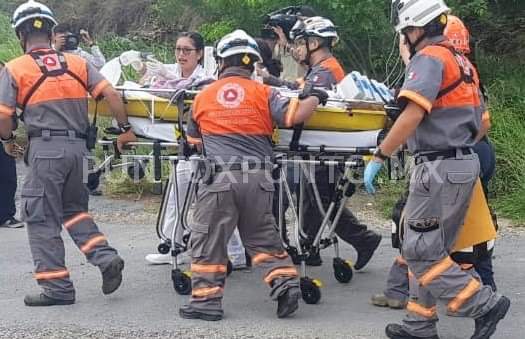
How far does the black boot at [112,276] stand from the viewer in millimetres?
5965

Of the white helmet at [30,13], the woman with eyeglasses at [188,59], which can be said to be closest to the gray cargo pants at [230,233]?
the woman with eyeglasses at [188,59]

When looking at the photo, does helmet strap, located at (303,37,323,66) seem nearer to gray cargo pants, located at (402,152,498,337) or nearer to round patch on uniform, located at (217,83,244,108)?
round patch on uniform, located at (217,83,244,108)

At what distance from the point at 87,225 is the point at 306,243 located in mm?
1527

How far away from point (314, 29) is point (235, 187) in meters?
1.53

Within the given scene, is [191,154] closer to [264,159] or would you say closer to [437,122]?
[264,159]

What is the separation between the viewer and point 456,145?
4.88m

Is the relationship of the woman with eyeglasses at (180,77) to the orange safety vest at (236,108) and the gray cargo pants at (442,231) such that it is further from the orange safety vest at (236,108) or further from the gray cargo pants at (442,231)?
the gray cargo pants at (442,231)

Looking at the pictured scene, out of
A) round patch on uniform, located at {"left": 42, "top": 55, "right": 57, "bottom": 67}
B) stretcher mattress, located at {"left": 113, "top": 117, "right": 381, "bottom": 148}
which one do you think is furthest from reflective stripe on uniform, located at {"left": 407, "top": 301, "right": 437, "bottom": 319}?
round patch on uniform, located at {"left": 42, "top": 55, "right": 57, "bottom": 67}

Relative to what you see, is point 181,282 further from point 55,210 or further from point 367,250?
point 367,250

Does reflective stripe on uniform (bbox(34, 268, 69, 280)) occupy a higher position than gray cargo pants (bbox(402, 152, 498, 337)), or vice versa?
gray cargo pants (bbox(402, 152, 498, 337))

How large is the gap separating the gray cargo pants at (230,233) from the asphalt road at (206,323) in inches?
8.9

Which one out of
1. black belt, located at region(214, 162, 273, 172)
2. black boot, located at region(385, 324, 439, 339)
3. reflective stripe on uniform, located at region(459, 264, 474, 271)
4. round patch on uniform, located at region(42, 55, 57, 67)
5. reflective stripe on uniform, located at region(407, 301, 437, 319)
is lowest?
black boot, located at region(385, 324, 439, 339)

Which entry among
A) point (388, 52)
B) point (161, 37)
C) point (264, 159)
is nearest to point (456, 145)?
point (264, 159)

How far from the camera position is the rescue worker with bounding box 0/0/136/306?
580cm
